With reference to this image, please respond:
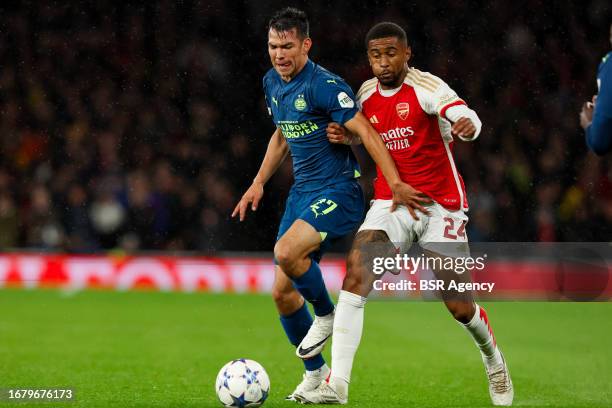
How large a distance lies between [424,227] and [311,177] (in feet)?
2.29

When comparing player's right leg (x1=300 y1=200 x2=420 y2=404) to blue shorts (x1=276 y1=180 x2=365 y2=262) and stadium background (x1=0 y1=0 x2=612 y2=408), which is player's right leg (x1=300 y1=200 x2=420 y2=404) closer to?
blue shorts (x1=276 y1=180 x2=365 y2=262)

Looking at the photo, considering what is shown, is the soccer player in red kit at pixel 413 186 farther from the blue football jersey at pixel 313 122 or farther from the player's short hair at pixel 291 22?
the player's short hair at pixel 291 22

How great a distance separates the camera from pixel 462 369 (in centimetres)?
743

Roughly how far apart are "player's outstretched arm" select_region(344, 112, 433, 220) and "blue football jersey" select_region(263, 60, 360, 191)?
15cm

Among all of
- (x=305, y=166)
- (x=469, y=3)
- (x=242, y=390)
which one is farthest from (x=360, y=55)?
(x=242, y=390)

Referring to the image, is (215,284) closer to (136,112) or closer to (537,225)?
(136,112)

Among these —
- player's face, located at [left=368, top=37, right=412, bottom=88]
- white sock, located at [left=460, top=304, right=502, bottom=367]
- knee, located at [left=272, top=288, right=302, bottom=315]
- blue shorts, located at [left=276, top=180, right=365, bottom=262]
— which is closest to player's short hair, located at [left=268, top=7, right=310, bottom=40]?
player's face, located at [left=368, top=37, right=412, bottom=88]

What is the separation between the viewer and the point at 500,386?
18.2ft

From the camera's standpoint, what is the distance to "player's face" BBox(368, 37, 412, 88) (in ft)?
17.7

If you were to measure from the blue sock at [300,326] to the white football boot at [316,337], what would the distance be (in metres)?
0.08

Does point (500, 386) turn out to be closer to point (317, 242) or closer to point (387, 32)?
point (317, 242)

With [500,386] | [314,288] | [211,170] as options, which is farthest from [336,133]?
[211,170]

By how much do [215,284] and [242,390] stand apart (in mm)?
8592

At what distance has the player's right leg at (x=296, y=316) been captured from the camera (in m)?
5.67
